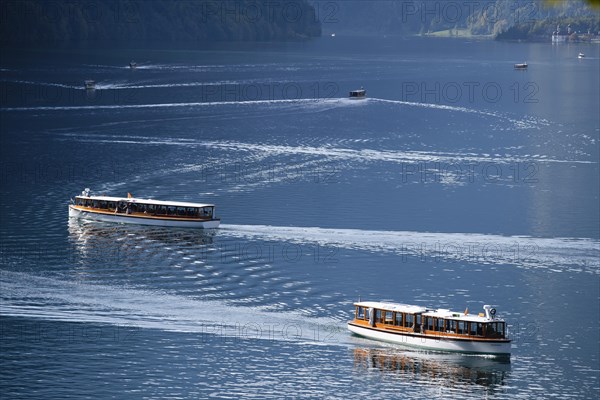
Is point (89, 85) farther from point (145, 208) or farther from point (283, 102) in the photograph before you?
point (145, 208)

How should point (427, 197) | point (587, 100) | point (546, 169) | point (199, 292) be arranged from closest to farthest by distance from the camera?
point (199, 292)
point (427, 197)
point (546, 169)
point (587, 100)

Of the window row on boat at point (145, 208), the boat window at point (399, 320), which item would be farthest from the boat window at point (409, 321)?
the window row on boat at point (145, 208)

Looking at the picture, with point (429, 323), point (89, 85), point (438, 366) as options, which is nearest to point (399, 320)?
point (429, 323)

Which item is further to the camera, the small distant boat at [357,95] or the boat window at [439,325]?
the small distant boat at [357,95]

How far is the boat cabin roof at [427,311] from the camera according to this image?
65.1 metres

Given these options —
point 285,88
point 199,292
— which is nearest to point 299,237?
point 199,292

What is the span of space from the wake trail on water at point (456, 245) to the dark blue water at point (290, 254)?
221 millimetres

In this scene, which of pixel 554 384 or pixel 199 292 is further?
pixel 199 292

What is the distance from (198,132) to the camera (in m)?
138

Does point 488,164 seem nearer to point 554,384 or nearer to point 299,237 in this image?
point 299,237

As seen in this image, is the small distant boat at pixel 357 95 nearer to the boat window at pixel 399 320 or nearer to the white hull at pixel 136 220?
the white hull at pixel 136 220

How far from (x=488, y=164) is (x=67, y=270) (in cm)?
5559

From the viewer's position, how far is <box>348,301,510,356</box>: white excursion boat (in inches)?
2542

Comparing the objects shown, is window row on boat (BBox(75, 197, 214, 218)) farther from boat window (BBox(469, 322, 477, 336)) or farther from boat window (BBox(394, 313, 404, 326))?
boat window (BBox(469, 322, 477, 336))
